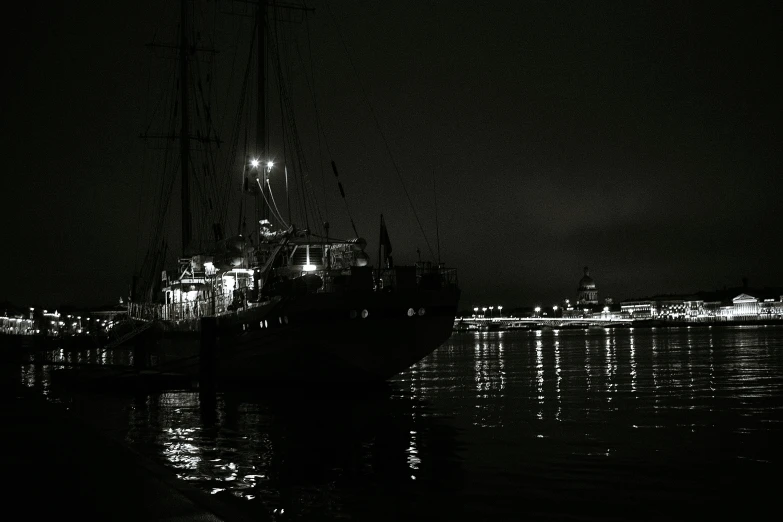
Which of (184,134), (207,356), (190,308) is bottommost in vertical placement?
(207,356)

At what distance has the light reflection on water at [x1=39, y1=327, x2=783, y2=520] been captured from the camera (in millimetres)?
14188

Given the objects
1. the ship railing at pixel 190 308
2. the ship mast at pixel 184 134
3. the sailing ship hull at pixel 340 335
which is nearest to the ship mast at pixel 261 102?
the ship railing at pixel 190 308

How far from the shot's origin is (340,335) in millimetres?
33312

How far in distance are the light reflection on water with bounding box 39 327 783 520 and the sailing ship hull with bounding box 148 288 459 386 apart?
Answer: 4.55ft

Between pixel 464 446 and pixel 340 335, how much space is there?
535 inches

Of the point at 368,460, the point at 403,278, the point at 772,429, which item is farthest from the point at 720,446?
the point at 403,278

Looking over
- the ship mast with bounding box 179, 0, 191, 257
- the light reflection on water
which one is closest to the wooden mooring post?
the light reflection on water

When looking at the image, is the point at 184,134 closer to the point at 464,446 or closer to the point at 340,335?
the point at 340,335

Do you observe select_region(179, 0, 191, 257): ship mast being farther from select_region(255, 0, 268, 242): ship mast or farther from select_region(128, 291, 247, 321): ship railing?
select_region(255, 0, 268, 242): ship mast

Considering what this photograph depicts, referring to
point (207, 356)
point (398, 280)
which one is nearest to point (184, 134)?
point (207, 356)

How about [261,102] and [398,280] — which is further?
[261,102]

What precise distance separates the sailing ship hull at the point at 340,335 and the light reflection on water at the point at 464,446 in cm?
A: 139

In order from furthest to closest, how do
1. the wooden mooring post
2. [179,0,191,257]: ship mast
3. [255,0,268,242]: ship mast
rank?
[179,0,191,257]: ship mast, [255,0,268,242]: ship mast, the wooden mooring post

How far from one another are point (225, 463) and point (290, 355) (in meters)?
17.3
